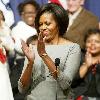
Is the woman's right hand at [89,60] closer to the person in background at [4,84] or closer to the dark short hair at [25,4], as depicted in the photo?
the dark short hair at [25,4]

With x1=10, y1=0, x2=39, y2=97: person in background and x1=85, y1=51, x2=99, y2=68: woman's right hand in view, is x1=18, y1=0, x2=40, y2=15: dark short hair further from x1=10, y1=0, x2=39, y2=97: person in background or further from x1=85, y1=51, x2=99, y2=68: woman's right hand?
x1=85, y1=51, x2=99, y2=68: woman's right hand

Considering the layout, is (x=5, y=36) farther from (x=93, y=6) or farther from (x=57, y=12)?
(x=57, y=12)

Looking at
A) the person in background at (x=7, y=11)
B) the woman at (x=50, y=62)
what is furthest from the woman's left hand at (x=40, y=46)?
the person in background at (x=7, y=11)

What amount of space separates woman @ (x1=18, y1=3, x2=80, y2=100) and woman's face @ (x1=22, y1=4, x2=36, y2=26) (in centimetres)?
191

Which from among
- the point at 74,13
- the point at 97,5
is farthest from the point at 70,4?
the point at 97,5

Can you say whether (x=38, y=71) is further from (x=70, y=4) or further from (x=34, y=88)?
(x=70, y=4)

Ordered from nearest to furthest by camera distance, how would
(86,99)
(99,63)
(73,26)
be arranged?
(86,99) → (99,63) → (73,26)

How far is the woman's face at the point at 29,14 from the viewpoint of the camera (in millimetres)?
4402

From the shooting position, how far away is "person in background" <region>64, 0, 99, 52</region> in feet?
14.0

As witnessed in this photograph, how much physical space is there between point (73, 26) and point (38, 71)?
2004mm

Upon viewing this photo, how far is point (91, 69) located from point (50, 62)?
1778 millimetres

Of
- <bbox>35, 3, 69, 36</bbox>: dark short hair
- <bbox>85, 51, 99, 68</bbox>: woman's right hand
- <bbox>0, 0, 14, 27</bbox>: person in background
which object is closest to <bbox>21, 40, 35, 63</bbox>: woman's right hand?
<bbox>35, 3, 69, 36</bbox>: dark short hair

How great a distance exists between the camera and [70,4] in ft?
14.7

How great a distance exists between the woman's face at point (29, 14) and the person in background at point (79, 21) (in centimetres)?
40
